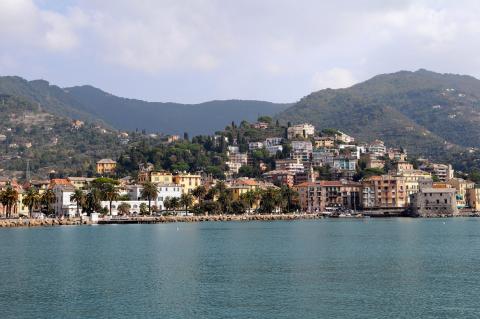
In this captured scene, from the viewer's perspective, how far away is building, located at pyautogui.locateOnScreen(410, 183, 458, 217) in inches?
6683

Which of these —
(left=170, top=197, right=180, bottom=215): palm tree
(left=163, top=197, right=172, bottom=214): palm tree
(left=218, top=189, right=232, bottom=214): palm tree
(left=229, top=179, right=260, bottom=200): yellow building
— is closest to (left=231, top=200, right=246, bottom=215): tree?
(left=218, top=189, right=232, bottom=214): palm tree

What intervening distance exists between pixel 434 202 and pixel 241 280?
13211 centimetres

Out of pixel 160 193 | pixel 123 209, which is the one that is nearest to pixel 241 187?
pixel 160 193

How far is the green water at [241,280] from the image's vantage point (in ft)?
119

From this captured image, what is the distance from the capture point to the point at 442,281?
148 ft

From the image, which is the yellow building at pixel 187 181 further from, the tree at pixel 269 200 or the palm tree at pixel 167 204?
the tree at pixel 269 200

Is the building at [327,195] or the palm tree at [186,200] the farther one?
the building at [327,195]

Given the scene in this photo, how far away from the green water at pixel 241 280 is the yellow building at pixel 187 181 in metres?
95.3

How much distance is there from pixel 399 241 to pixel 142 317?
169 feet

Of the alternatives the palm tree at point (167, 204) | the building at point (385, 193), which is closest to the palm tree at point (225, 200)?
the palm tree at point (167, 204)

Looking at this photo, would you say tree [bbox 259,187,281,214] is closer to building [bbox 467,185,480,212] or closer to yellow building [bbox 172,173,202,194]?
yellow building [bbox 172,173,202,194]

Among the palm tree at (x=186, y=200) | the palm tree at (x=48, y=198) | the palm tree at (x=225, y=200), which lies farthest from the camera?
the palm tree at (x=225, y=200)

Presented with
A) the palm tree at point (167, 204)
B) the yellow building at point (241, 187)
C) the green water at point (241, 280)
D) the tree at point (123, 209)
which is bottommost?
the green water at point (241, 280)

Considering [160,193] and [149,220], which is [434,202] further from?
[149,220]
